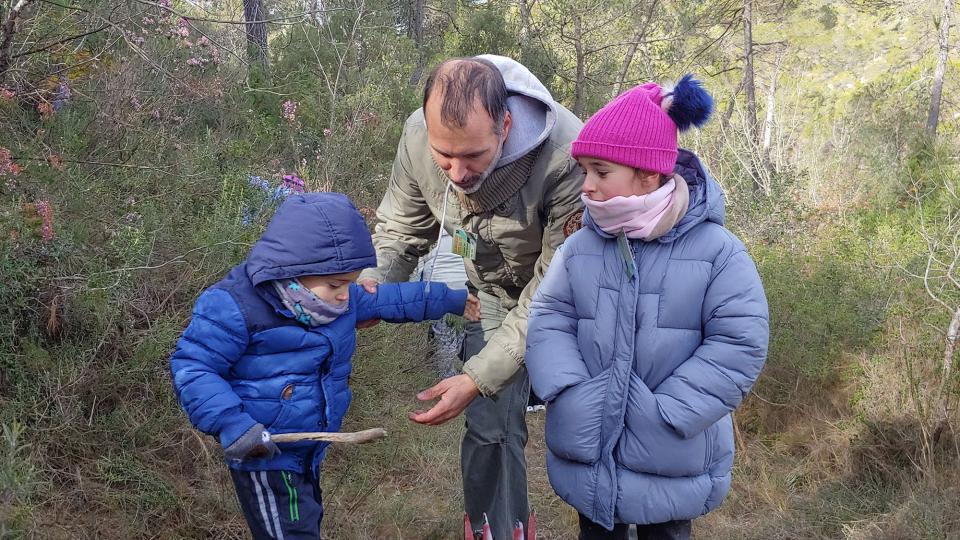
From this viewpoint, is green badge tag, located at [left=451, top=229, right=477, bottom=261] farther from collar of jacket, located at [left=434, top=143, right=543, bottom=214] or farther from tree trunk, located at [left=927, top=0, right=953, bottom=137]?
tree trunk, located at [left=927, top=0, right=953, bottom=137]

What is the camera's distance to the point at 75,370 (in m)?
3.22

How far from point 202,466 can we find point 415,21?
8654 mm

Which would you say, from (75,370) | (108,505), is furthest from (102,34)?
(108,505)

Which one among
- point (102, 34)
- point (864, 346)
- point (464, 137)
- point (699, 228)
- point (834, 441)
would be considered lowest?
point (834, 441)

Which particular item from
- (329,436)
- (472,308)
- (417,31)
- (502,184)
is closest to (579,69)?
(417,31)

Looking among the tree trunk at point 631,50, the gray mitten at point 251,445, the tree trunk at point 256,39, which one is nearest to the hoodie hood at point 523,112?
the gray mitten at point 251,445

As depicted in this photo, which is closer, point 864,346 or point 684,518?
point 684,518

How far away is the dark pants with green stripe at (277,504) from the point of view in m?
2.42

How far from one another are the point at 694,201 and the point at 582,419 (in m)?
0.71

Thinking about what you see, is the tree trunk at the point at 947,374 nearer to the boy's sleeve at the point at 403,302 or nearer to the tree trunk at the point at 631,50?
the boy's sleeve at the point at 403,302

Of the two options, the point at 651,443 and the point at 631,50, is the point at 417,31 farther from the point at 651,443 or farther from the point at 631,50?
the point at 651,443

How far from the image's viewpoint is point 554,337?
8.30ft

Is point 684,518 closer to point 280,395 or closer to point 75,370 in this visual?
point 280,395

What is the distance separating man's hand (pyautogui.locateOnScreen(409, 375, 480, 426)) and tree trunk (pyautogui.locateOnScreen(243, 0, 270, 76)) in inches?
201
